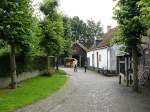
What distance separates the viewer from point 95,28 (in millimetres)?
114625

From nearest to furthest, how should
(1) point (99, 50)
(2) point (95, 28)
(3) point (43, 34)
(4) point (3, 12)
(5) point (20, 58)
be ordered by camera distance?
1. (4) point (3, 12)
2. (5) point (20, 58)
3. (3) point (43, 34)
4. (1) point (99, 50)
5. (2) point (95, 28)

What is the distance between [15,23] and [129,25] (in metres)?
6.86

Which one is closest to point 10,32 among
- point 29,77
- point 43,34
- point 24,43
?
point 24,43

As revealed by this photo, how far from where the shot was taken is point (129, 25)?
22.9m

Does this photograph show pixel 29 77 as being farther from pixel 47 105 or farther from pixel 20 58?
pixel 47 105

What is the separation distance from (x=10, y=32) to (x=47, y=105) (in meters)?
7.51

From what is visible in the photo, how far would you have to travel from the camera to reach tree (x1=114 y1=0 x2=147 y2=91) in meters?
22.9

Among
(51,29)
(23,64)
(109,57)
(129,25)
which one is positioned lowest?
(23,64)

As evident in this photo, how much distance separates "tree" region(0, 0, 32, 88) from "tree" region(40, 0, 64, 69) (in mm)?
15834

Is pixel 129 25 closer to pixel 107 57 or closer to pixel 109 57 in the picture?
pixel 109 57

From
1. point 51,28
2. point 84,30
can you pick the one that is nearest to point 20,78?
point 51,28

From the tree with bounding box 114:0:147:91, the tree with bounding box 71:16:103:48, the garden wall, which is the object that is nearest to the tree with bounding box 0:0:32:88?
the garden wall

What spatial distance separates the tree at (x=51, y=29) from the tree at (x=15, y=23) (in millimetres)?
15834

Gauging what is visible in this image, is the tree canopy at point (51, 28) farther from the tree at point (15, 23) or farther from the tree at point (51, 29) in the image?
the tree at point (15, 23)
